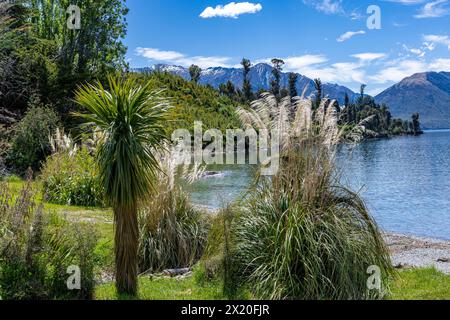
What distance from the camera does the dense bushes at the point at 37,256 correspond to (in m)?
5.62

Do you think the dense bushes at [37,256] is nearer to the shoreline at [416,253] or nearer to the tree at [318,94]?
the shoreline at [416,253]

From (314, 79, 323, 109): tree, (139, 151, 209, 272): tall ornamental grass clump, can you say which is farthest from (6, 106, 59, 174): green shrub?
(139, 151, 209, 272): tall ornamental grass clump

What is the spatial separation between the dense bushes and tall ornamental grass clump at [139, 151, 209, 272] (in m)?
1.98

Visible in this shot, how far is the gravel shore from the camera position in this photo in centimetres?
943

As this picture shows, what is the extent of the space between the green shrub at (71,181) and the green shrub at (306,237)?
8520mm

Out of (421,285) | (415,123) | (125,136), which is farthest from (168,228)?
(415,123)

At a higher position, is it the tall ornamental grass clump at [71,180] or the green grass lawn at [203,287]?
the tall ornamental grass clump at [71,180]

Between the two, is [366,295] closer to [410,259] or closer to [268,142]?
[268,142]

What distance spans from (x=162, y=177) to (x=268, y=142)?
240cm

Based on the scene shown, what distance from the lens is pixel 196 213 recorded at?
9070mm

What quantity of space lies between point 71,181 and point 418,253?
10.4m

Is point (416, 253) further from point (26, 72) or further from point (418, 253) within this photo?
point (26, 72)

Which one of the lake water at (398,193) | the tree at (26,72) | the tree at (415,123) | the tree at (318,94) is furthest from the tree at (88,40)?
the tree at (415,123)

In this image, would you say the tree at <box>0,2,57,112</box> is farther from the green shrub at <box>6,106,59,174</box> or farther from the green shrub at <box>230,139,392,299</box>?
the green shrub at <box>230,139,392,299</box>
